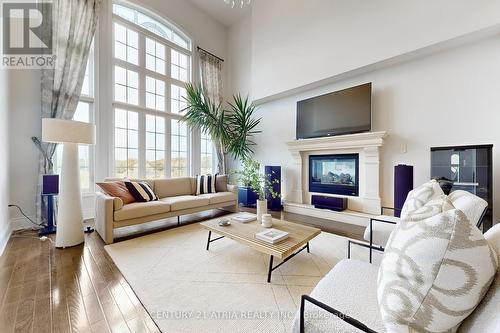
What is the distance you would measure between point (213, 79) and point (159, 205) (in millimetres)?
4041

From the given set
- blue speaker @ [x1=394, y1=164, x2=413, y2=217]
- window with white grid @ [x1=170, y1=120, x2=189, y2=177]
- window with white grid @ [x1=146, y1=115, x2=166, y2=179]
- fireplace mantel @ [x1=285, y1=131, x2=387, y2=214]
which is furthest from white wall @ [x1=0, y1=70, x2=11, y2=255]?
blue speaker @ [x1=394, y1=164, x2=413, y2=217]

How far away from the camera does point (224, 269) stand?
2.05 metres

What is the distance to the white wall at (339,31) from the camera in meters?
2.76

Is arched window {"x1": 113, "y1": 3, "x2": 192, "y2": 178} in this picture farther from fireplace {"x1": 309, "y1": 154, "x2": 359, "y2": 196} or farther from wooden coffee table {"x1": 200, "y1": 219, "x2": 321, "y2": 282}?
fireplace {"x1": 309, "y1": 154, "x2": 359, "y2": 196}

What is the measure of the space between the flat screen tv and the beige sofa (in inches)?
80.6

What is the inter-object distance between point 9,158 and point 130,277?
2.90 metres

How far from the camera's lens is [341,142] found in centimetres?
394

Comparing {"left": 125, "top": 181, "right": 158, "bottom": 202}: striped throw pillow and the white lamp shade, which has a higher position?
the white lamp shade

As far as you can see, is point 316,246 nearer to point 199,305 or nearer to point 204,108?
point 199,305

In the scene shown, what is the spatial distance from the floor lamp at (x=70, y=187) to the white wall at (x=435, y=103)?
4.23m

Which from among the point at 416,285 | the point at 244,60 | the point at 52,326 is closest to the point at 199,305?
the point at 52,326

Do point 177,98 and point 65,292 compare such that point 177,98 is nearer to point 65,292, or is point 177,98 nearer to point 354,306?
point 65,292

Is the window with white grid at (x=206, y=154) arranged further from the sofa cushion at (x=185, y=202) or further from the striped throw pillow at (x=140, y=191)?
the striped throw pillow at (x=140, y=191)

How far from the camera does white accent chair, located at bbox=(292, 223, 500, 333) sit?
0.66 meters
